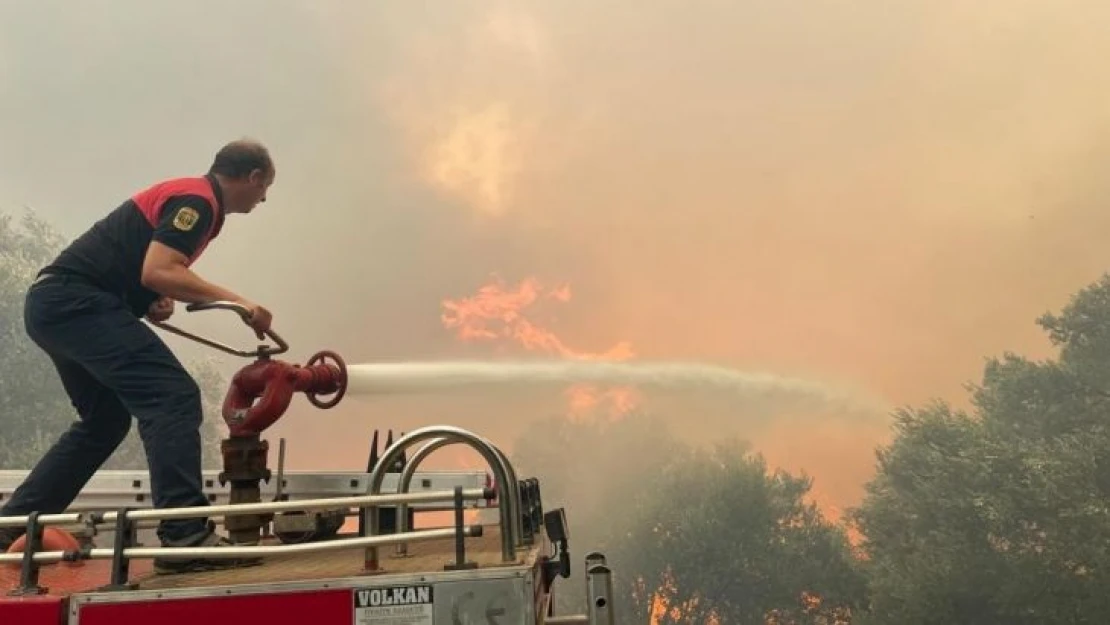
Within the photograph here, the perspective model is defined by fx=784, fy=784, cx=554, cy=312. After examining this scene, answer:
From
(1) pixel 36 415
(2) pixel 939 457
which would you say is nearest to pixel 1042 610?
(2) pixel 939 457

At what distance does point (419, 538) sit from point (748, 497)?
3744 cm

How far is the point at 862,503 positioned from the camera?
3422 centimetres

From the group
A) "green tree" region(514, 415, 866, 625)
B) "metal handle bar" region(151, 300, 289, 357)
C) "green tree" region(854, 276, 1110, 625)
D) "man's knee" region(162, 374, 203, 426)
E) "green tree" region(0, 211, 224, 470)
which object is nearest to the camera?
"man's knee" region(162, 374, 203, 426)

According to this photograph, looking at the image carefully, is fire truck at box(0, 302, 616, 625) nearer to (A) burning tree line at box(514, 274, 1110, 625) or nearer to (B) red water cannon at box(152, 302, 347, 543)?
(B) red water cannon at box(152, 302, 347, 543)

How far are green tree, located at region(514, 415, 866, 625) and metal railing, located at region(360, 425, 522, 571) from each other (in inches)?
1359

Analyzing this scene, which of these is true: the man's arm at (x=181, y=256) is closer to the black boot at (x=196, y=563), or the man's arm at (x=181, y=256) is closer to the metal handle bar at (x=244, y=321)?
the metal handle bar at (x=244, y=321)

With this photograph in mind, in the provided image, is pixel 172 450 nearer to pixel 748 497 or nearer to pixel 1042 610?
pixel 1042 610

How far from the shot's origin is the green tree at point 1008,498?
27281mm

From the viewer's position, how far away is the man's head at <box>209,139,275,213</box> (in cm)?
418

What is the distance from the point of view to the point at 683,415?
145ft

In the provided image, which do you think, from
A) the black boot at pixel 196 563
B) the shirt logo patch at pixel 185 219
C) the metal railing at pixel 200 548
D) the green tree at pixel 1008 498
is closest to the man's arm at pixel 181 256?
the shirt logo patch at pixel 185 219

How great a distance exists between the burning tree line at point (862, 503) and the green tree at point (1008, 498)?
0.20 feet

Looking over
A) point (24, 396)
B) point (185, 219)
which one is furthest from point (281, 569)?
point (24, 396)

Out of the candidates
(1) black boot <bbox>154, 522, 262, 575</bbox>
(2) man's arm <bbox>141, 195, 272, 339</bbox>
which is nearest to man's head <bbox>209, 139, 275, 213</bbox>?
(2) man's arm <bbox>141, 195, 272, 339</bbox>
